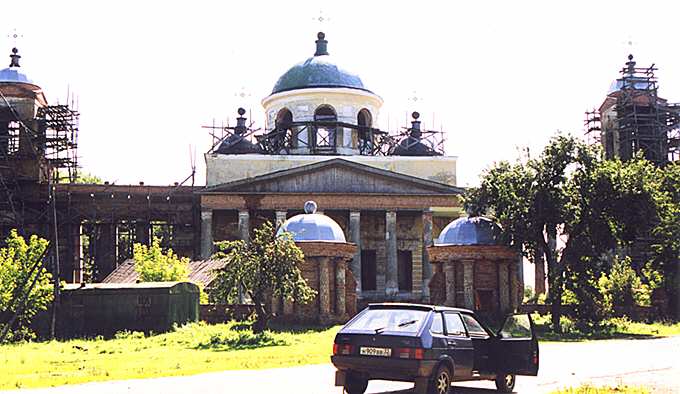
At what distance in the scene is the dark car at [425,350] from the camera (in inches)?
467

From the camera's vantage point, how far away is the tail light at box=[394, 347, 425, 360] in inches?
464

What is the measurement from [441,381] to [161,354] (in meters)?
11.2

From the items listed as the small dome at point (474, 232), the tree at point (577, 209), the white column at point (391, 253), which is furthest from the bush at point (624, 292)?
the white column at point (391, 253)

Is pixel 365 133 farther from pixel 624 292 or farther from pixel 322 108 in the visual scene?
pixel 624 292

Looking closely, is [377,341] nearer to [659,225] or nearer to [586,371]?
[586,371]

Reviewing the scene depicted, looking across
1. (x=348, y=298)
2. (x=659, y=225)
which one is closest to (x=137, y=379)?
(x=348, y=298)

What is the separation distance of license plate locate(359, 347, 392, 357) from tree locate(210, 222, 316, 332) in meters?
15.1

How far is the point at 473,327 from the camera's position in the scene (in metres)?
13.7

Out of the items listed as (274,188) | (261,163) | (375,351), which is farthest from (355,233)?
(375,351)

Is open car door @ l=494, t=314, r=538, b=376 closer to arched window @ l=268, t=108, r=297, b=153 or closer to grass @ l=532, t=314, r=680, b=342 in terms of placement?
grass @ l=532, t=314, r=680, b=342

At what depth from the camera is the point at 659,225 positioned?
3378 centimetres

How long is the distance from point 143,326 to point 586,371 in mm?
16909

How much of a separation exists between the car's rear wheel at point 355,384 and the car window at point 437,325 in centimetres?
119

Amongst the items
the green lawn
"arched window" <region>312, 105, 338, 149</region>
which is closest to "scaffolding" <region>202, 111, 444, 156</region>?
"arched window" <region>312, 105, 338, 149</region>
